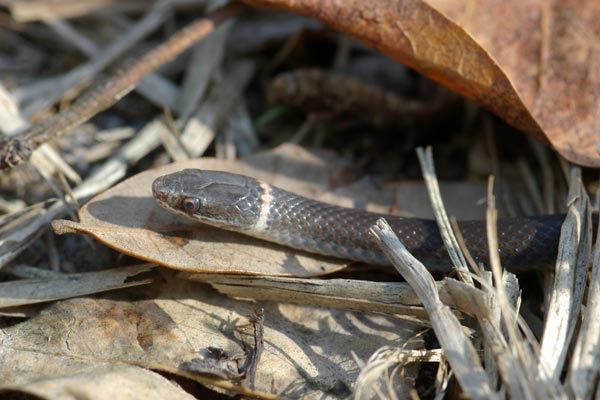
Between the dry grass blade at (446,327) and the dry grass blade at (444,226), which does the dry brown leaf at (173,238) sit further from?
the dry grass blade at (444,226)

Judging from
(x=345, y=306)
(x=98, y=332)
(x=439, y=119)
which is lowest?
(x=98, y=332)

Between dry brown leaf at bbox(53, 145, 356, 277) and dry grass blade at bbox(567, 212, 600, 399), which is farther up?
dry grass blade at bbox(567, 212, 600, 399)

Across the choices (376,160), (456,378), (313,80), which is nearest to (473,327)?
(456,378)

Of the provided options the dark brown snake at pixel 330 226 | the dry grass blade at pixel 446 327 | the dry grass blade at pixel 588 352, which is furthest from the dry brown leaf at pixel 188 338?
the dry grass blade at pixel 588 352

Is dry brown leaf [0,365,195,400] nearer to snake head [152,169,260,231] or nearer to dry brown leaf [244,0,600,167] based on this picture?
snake head [152,169,260,231]

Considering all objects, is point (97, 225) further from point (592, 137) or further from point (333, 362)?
point (592, 137)

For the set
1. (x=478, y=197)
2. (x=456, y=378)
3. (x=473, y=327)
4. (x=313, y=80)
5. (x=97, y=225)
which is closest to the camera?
(x=456, y=378)

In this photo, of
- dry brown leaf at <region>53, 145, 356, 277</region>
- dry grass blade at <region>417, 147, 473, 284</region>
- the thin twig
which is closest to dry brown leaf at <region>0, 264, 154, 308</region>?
dry brown leaf at <region>53, 145, 356, 277</region>

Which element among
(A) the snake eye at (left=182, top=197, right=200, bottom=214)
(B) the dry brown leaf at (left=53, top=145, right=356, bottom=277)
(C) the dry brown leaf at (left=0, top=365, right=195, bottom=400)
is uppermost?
(A) the snake eye at (left=182, top=197, right=200, bottom=214)
